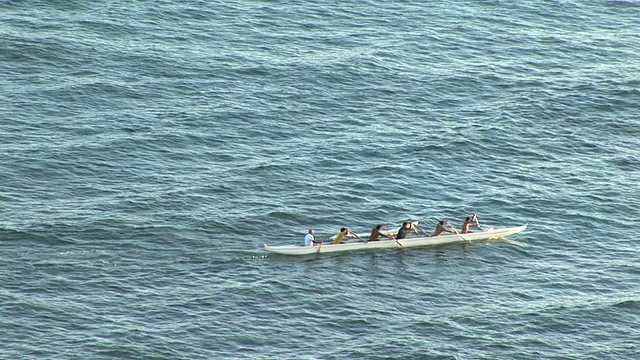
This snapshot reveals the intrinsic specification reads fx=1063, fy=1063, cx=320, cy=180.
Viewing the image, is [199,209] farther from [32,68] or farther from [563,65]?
[563,65]

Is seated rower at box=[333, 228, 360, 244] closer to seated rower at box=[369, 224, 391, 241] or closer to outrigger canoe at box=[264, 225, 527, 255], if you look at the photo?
outrigger canoe at box=[264, 225, 527, 255]

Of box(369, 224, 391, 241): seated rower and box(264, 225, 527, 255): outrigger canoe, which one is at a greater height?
box(369, 224, 391, 241): seated rower

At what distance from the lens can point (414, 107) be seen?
253ft

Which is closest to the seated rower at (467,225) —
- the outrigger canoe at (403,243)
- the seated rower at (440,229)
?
the outrigger canoe at (403,243)

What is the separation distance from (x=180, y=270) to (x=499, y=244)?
17956 millimetres

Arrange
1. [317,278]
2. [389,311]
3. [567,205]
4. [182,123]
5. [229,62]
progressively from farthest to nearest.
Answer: [229,62] < [182,123] < [567,205] < [317,278] < [389,311]

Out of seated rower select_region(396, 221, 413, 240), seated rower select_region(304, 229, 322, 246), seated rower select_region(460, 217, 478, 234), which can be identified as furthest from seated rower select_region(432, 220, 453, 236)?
seated rower select_region(304, 229, 322, 246)

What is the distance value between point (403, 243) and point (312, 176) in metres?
9.99

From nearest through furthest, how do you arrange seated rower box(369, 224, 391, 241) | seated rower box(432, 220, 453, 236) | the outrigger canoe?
the outrigger canoe < seated rower box(369, 224, 391, 241) < seated rower box(432, 220, 453, 236)

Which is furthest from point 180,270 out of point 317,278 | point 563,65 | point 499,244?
point 563,65

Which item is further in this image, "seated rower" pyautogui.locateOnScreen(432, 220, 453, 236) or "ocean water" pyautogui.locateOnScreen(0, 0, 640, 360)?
"seated rower" pyautogui.locateOnScreen(432, 220, 453, 236)

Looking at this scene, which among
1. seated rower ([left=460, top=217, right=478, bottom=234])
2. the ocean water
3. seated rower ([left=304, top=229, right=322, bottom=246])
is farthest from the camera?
seated rower ([left=460, top=217, right=478, bottom=234])

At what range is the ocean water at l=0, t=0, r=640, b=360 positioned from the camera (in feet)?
160

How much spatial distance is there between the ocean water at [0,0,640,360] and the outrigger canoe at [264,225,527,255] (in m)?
0.44
